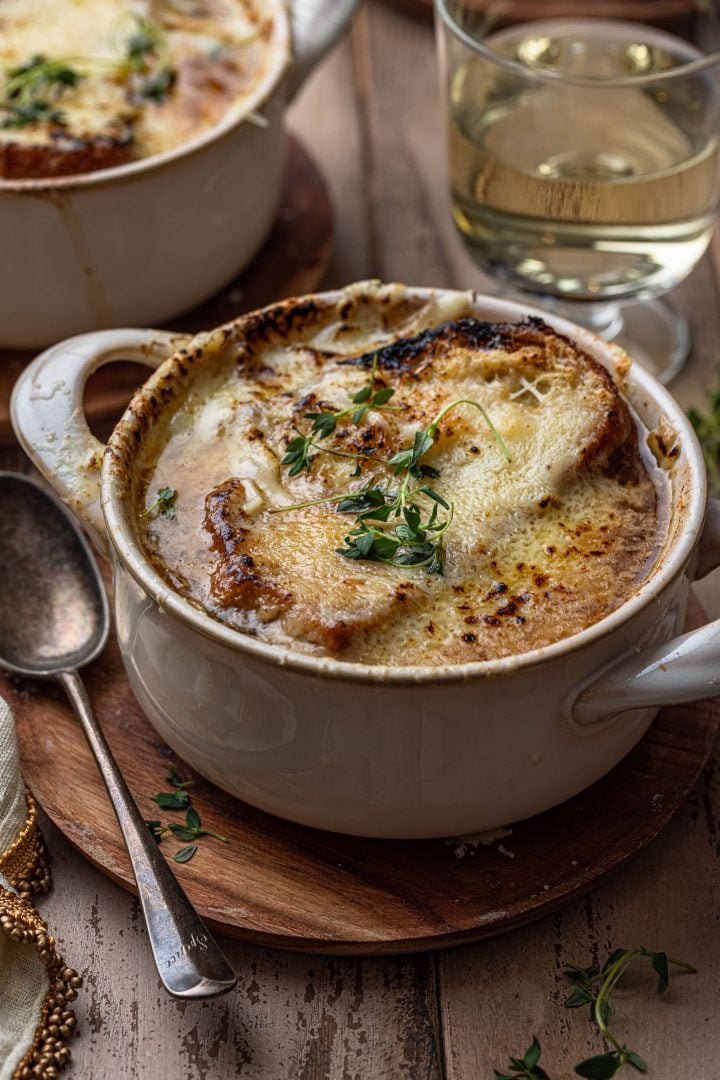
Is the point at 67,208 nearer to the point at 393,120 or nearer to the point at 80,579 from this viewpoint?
the point at 80,579

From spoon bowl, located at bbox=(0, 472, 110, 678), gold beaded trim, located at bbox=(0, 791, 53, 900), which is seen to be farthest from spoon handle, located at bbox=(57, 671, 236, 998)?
spoon bowl, located at bbox=(0, 472, 110, 678)

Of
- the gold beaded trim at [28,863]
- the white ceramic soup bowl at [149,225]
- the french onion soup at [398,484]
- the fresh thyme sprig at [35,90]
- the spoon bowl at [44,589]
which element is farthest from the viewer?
the fresh thyme sprig at [35,90]

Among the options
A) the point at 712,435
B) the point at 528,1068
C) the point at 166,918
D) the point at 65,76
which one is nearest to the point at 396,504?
the point at 166,918

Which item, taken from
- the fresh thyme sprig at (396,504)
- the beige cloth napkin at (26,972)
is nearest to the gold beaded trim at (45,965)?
the beige cloth napkin at (26,972)

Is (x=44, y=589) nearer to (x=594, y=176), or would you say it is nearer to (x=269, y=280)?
(x=269, y=280)

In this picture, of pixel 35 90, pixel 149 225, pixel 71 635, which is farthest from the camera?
pixel 35 90

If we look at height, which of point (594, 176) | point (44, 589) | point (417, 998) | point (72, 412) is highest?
point (72, 412)

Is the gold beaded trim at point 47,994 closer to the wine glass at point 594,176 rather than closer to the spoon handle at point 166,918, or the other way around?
the spoon handle at point 166,918
